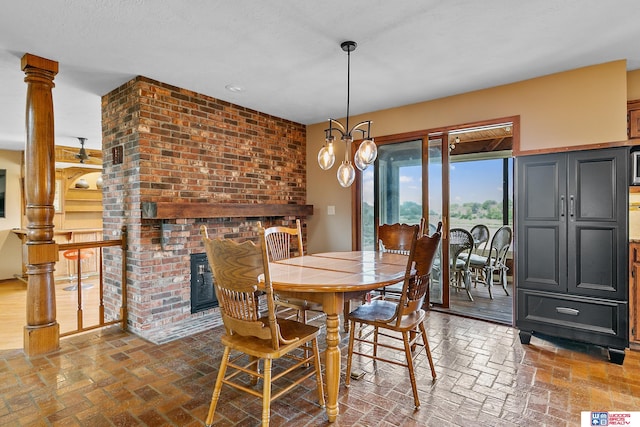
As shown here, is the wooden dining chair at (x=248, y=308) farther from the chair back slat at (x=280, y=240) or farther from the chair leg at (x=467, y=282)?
the chair leg at (x=467, y=282)

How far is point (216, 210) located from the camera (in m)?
3.54

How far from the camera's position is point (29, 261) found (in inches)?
107

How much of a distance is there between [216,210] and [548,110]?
3360 millimetres

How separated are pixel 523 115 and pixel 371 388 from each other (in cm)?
285

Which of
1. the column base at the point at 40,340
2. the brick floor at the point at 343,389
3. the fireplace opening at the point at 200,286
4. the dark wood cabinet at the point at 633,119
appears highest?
the dark wood cabinet at the point at 633,119

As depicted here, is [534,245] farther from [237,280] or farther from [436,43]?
[237,280]

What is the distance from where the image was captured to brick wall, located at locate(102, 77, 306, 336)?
10.3 ft

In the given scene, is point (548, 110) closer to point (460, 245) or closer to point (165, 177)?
point (460, 245)

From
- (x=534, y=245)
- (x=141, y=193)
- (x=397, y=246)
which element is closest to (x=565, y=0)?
(x=534, y=245)

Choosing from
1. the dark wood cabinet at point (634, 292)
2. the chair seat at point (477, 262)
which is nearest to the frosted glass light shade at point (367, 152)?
the dark wood cabinet at point (634, 292)

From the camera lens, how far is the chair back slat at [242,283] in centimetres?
161

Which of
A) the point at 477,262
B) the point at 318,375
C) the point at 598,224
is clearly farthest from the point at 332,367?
the point at 477,262

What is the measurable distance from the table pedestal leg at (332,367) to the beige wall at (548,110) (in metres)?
2.68

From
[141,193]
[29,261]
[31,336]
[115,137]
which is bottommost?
[31,336]
